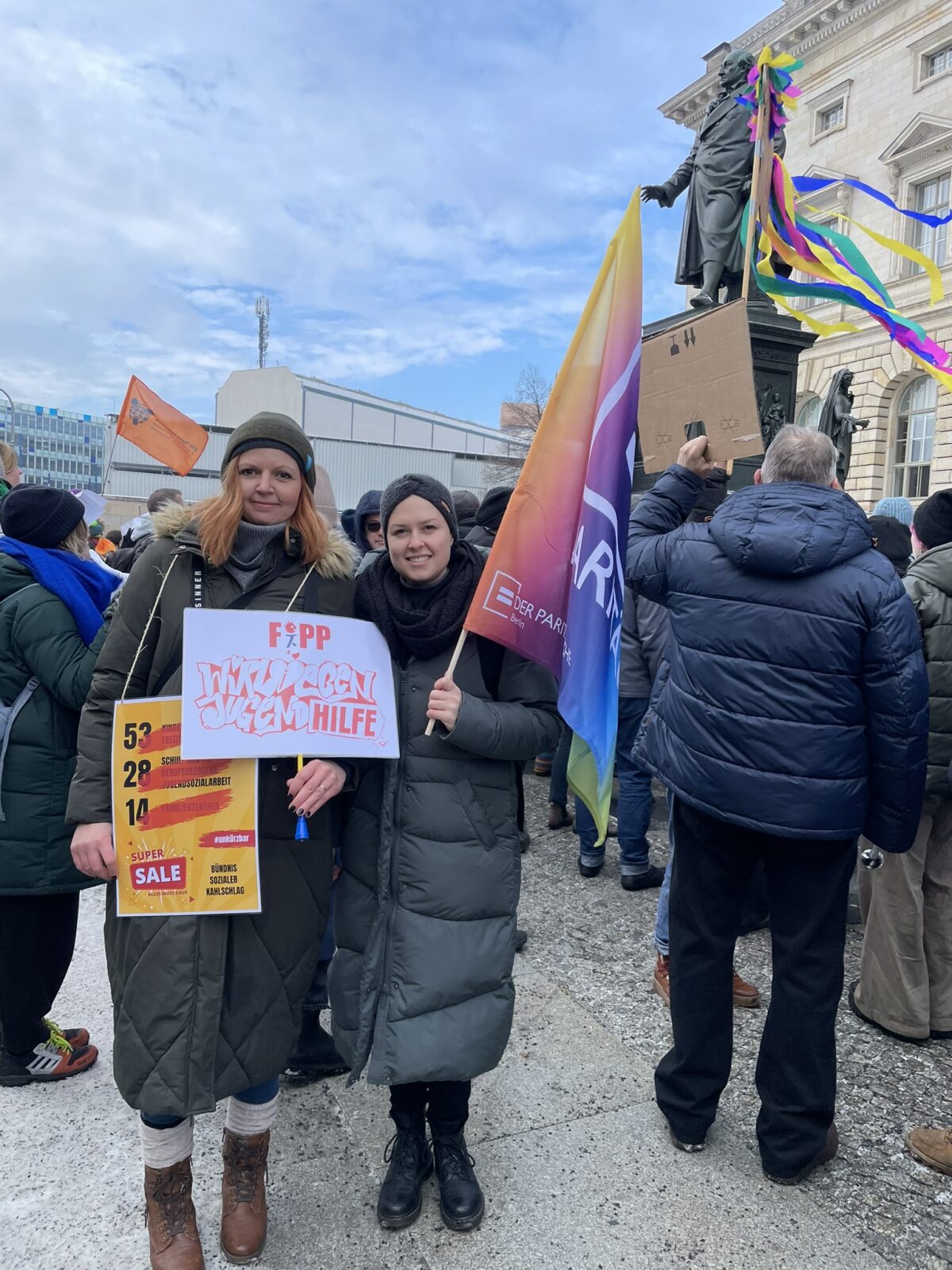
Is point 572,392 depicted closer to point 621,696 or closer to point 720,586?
point 720,586

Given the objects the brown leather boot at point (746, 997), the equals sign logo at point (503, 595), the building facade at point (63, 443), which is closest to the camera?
the equals sign logo at point (503, 595)

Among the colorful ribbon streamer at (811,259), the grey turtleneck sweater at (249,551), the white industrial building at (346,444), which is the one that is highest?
the white industrial building at (346,444)

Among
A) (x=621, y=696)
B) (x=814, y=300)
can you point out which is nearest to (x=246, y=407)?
(x=814, y=300)

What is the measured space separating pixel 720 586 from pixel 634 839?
2.49 m

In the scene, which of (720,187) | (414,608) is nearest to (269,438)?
(414,608)

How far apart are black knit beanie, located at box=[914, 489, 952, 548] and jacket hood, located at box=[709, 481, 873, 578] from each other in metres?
1.00

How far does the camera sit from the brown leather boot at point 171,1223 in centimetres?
195

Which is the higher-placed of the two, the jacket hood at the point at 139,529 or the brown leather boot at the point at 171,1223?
the jacket hood at the point at 139,529

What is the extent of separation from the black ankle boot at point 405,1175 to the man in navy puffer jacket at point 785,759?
2.45 ft

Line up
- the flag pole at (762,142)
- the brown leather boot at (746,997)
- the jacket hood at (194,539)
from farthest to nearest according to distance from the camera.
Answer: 1. the flag pole at (762,142)
2. the brown leather boot at (746,997)
3. the jacket hood at (194,539)

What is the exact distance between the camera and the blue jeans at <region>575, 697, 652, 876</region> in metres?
4.49

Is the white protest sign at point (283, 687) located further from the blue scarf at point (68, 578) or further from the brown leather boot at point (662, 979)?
the brown leather boot at point (662, 979)

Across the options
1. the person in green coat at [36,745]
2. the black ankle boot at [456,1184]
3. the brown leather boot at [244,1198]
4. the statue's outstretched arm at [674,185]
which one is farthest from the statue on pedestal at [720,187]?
the brown leather boot at [244,1198]

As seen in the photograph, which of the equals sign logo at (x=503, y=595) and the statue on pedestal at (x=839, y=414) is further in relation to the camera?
the statue on pedestal at (x=839, y=414)
